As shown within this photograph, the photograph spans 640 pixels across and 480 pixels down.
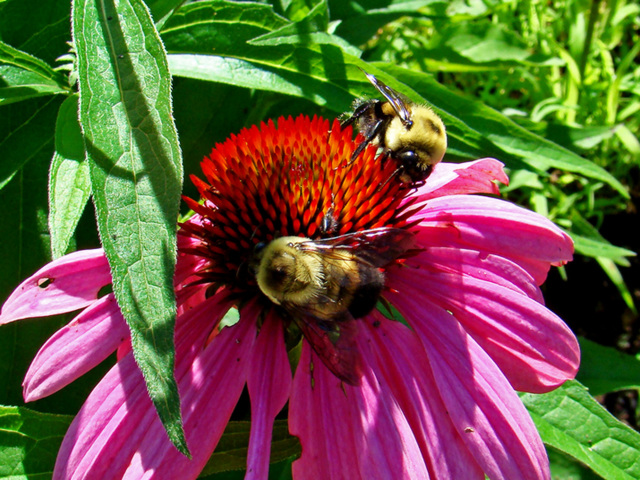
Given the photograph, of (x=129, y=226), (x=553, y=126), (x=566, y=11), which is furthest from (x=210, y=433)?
(x=566, y=11)

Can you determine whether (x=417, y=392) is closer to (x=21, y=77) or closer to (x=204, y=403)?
(x=204, y=403)

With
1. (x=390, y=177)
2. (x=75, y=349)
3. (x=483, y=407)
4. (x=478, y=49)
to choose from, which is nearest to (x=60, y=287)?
(x=75, y=349)

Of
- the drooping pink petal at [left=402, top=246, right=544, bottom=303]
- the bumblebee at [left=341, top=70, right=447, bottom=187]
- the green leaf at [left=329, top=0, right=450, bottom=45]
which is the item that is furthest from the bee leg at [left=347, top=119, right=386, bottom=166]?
the green leaf at [left=329, top=0, right=450, bottom=45]

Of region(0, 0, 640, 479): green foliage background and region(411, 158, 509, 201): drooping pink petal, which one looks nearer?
region(0, 0, 640, 479): green foliage background

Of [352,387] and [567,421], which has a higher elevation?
[352,387]

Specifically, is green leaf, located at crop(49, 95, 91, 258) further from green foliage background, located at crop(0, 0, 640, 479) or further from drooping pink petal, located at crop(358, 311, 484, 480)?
drooping pink petal, located at crop(358, 311, 484, 480)

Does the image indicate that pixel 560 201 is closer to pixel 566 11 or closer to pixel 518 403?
pixel 566 11

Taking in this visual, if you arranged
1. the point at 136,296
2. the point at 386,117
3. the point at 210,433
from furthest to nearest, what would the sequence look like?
1. the point at 386,117
2. the point at 210,433
3. the point at 136,296
